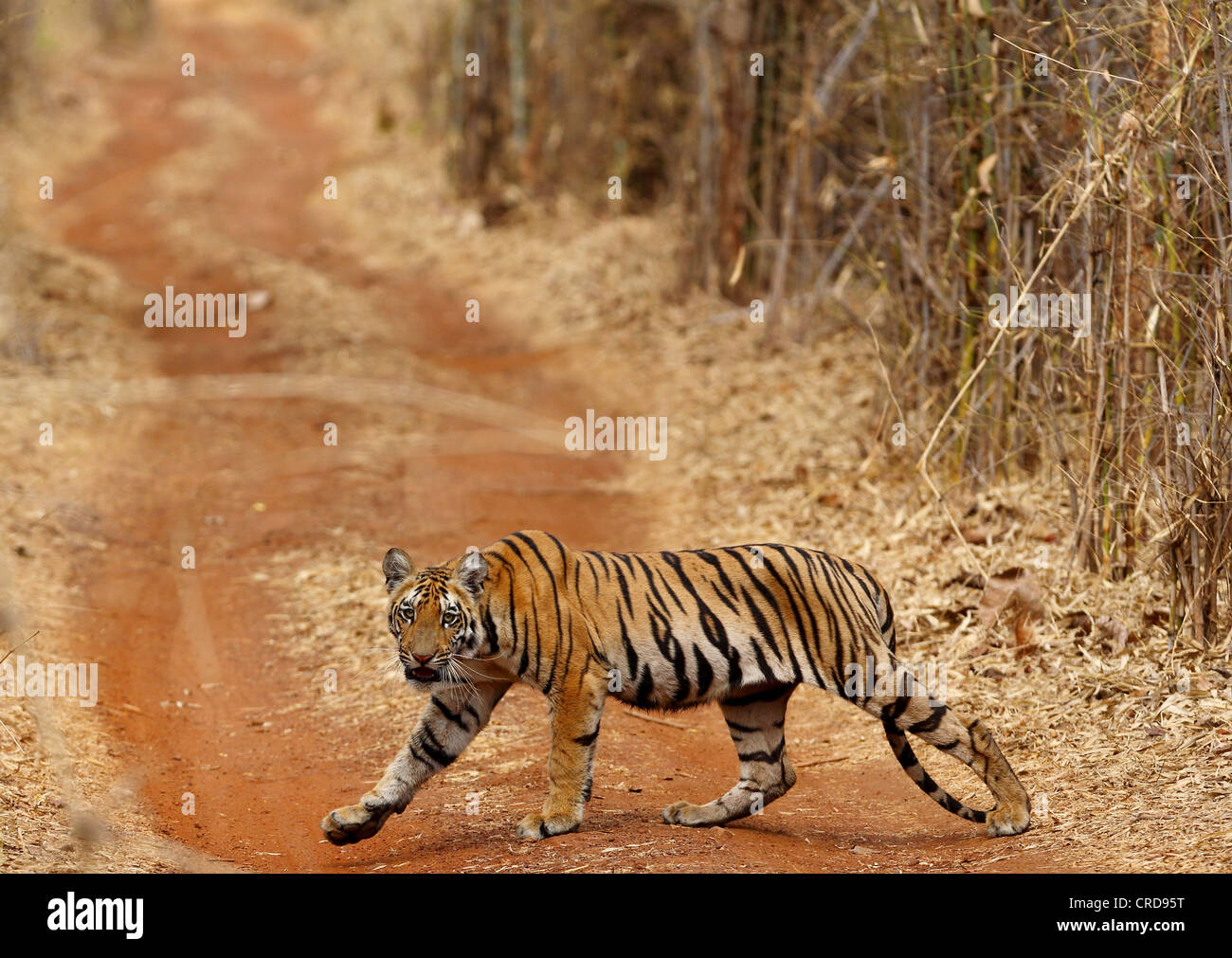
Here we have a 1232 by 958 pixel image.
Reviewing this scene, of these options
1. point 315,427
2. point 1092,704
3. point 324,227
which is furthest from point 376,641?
point 324,227

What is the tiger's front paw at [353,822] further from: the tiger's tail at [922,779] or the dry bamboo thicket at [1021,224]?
the dry bamboo thicket at [1021,224]

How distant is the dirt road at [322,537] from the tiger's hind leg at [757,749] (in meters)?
0.15

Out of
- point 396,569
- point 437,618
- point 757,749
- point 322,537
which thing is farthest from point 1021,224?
point 437,618

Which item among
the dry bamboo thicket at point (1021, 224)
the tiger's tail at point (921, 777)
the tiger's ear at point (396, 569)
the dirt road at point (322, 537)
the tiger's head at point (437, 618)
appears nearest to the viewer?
the tiger's head at point (437, 618)

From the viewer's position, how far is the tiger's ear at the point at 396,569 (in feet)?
17.4

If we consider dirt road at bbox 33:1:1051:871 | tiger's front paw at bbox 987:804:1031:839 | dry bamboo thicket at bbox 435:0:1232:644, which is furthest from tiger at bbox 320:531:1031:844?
dry bamboo thicket at bbox 435:0:1232:644

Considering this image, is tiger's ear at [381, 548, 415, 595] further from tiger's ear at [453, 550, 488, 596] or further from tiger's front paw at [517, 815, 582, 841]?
tiger's front paw at [517, 815, 582, 841]

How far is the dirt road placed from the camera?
5719 millimetres

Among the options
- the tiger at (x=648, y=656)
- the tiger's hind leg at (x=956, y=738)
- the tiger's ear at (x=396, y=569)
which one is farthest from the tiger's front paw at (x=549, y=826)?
the tiger's hind leg at (x=956, y=738)

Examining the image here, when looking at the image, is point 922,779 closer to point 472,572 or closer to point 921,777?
point 921,777

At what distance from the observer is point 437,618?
16.7 feet

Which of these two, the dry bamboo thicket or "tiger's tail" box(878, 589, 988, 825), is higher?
the dry bamboo thicket

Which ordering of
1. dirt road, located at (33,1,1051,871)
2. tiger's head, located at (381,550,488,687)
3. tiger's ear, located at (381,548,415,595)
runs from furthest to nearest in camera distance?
dirt road, located at (33,1,1051,871)
tiger's ear, located at (381,548,415,595)
tiger's head, located at (381,550,488,687)

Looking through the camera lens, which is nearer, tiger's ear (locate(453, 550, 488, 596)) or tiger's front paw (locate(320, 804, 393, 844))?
tiger's ear (locate(453, 550, 488, 596))
